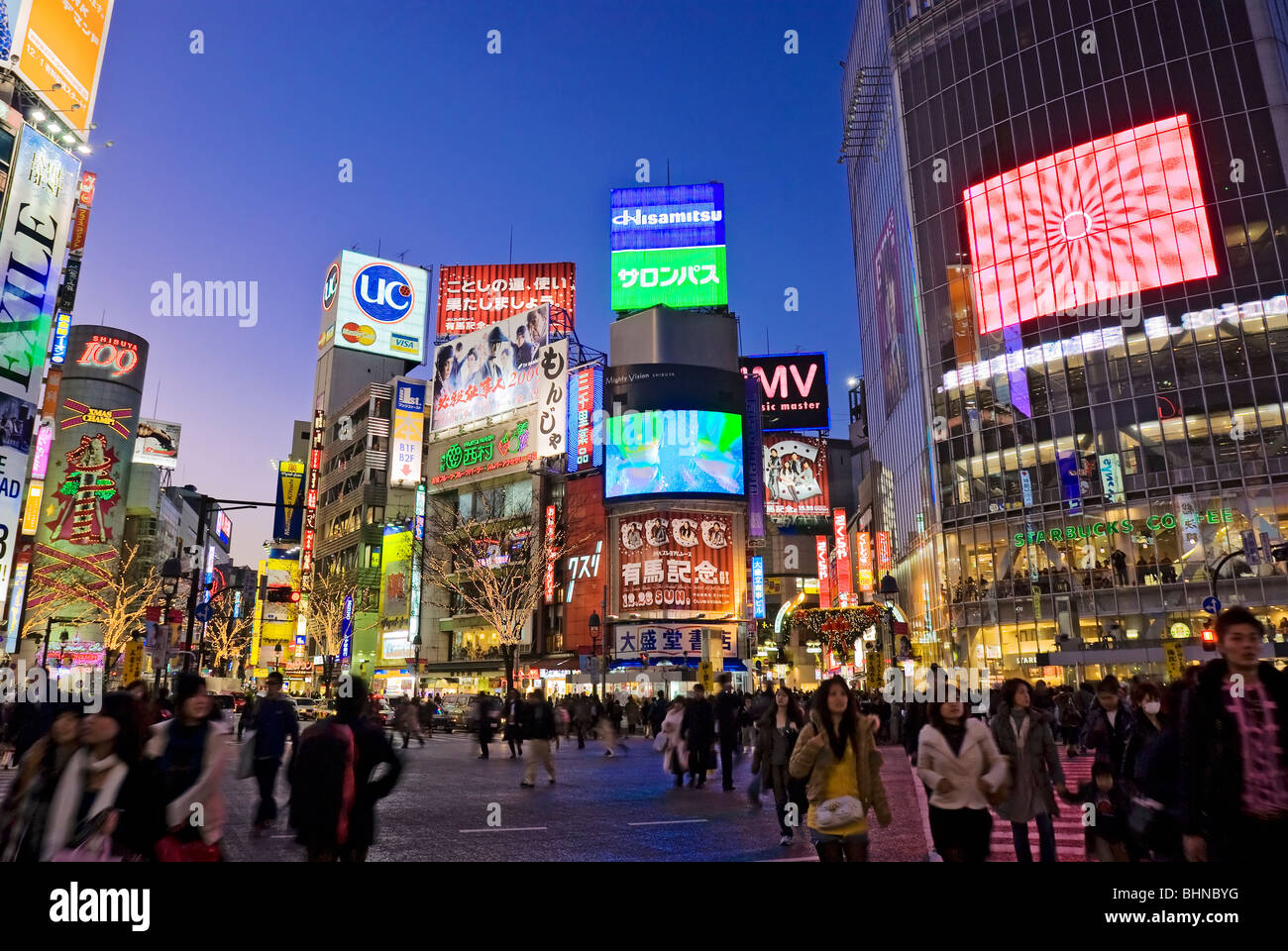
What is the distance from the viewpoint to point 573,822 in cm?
1222

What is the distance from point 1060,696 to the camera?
1102 inches

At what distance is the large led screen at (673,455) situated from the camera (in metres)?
55.0

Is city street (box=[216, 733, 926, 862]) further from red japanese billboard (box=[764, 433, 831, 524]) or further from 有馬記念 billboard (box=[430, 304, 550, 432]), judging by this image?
red japanese billboard (box=[764, 433, 831, 524])

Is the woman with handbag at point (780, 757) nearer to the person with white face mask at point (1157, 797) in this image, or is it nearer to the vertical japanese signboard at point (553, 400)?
the person with white face mask at point (1157, 797)

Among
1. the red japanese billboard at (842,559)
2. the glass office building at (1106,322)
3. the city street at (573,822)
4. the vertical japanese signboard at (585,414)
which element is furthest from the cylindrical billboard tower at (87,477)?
the city street at (573,822)

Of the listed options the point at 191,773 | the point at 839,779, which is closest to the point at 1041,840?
the point at 839,779

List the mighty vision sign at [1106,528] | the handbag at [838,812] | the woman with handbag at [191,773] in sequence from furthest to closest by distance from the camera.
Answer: the mighty vision sign at [1106,528] < the handbag at [838,812] < the woman with handbag at [191,773]

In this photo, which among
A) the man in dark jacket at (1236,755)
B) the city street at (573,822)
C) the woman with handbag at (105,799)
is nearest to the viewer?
the man in dark jacket at (1236,755)

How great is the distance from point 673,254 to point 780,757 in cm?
5633

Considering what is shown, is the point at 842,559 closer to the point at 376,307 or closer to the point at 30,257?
the point at 30,257

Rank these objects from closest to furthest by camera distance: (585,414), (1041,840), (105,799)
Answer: (105,799), (1041,840), (585,414)

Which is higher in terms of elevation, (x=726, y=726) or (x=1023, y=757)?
(x=1023, y=757)

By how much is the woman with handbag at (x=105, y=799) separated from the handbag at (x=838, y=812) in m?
4.16
